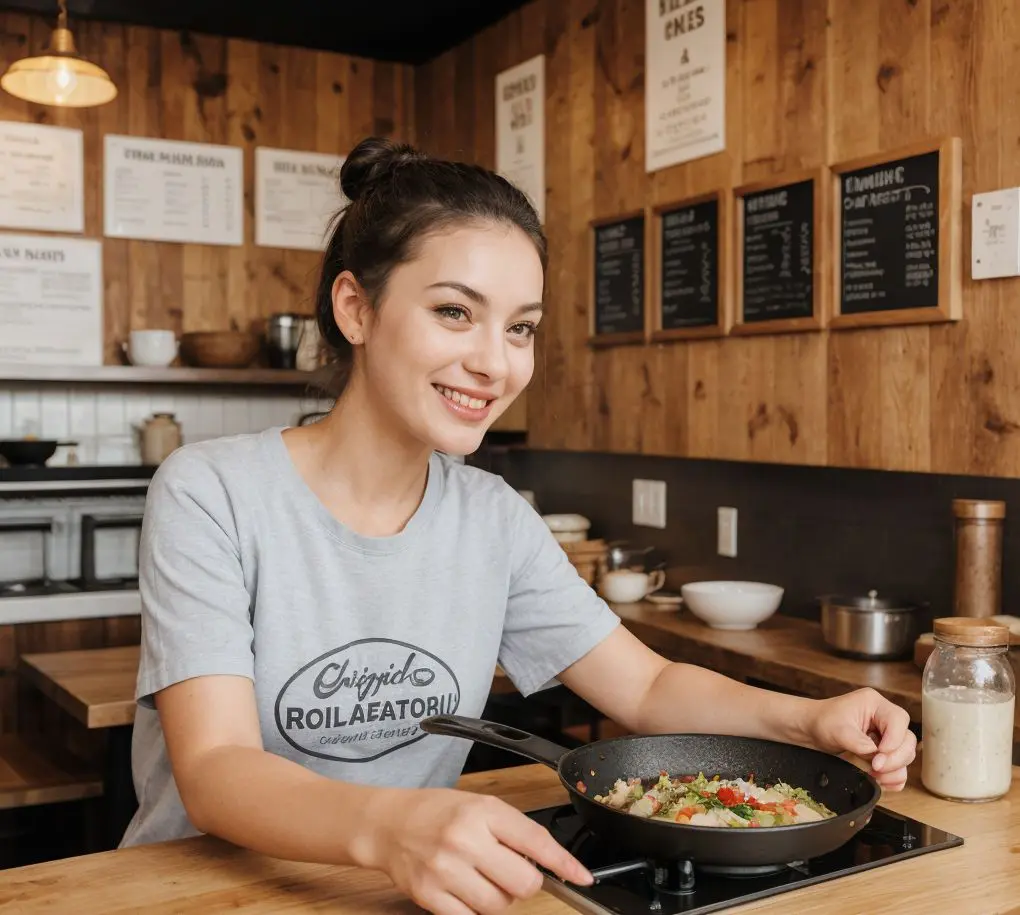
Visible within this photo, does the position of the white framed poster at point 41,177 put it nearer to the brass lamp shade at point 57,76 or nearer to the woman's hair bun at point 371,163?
the brass lamp shade at point 57,76

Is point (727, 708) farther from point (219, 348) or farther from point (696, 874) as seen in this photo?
point (219, 348)

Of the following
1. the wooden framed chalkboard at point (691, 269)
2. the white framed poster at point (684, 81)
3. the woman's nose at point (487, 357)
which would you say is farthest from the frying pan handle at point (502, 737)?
the white framed poster at point (684, 81)

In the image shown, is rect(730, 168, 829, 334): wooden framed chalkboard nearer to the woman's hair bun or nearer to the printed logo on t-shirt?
the woman's hair bun

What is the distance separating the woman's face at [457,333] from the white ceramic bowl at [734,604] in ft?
4.97

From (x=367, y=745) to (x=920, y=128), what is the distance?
6.02 ft

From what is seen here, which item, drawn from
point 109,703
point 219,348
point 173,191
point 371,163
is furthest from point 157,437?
point 371,163

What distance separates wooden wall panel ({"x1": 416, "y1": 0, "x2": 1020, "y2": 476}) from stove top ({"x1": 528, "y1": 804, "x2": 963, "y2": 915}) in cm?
132

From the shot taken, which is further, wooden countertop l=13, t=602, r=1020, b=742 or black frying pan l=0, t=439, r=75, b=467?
black frying pan l=0, t=439, r=75, b=467

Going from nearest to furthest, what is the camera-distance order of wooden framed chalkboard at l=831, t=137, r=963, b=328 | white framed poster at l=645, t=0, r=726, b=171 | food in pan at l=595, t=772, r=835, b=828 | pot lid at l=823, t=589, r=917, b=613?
1. food in pan at l=595, t=772, r=835, b=828
2. wooden framed chalkboard at l=831, t=137, r=963, b=328
3. pot lid at l=823, t=589, r=917, b=613
4. white framed poster at l=645, t=0, r=726, b=171

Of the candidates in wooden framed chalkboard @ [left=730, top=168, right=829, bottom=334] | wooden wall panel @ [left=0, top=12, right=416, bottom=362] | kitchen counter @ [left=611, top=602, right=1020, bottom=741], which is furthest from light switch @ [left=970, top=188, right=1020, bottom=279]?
wooden wall panel @ [left=0, top=12, right=416, bottom=362]

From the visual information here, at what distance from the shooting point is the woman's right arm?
935mm

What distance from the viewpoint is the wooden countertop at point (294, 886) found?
1066 mm

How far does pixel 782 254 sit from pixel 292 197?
2170 millimetres

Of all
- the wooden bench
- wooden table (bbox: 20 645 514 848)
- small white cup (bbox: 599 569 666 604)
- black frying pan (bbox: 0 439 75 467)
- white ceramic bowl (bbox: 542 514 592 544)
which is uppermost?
black frying pan (bbox: 0 439 75 467)
